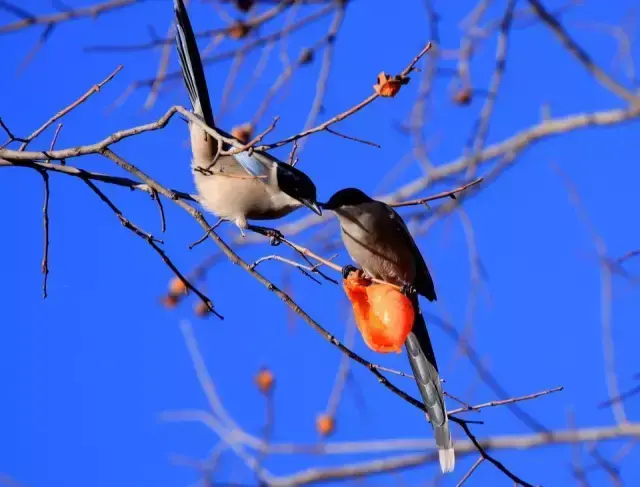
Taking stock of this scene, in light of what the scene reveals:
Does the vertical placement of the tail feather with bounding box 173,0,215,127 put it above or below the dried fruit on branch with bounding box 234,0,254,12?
below

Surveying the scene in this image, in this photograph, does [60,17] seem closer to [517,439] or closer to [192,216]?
[192,216]

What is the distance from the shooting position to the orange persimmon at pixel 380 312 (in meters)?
2.25

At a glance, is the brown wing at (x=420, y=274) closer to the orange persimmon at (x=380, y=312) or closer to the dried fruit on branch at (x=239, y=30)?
the orange persimmon at (x=380, y=312)

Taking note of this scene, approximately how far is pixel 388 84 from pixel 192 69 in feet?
3.82

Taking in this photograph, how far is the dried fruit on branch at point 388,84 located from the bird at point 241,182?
2.87 ft

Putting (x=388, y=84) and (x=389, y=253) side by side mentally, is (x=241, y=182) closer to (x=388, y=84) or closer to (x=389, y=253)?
(x=389, y=253)

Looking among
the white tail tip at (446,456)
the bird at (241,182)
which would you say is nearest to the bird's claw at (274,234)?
the bird at (241,182)

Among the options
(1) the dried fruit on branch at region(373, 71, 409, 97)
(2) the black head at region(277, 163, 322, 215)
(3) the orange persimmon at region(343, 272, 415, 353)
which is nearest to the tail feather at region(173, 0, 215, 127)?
(2) the black head at region(277, 163, 322, 215)

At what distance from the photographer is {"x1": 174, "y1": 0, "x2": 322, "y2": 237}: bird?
2.74m

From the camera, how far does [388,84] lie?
184 centimetres

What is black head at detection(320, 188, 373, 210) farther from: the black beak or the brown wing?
the black beak

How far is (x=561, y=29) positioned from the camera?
4285 mm

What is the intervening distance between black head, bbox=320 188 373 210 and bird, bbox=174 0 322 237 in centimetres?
26

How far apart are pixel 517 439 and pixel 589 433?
0.34m
